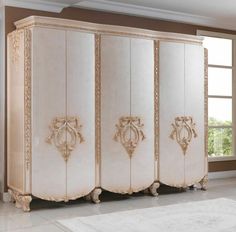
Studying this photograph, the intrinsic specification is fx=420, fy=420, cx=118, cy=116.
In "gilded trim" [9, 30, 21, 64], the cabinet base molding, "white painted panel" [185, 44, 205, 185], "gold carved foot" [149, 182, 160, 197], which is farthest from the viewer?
"white painted panel" [185, 44, 205, 185]

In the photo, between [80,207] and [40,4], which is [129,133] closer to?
[80,207]

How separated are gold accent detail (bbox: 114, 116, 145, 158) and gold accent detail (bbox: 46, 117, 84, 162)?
0.57 metres

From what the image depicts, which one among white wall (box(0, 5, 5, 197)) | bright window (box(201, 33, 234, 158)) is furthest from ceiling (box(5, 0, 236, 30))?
bright window (box(201, 33, 234, 158))

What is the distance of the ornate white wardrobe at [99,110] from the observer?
4.75 metres

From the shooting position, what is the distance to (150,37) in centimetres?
555

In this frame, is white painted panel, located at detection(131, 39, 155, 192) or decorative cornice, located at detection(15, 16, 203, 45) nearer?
decorative cornice, located at detection(15, 16, 203, 45)

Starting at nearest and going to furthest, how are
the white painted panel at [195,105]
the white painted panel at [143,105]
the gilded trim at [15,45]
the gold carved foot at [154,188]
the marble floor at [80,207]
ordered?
the marble floor at [80,207] < the gilded trim at [15,45] < the white painted panel at [143,105] < the gold carved foot at [154,188] < the white painted panel at [195,105]

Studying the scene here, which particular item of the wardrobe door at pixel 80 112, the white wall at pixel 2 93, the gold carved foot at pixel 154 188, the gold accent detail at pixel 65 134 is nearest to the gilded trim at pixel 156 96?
the gold carved foot at pixel 154 188

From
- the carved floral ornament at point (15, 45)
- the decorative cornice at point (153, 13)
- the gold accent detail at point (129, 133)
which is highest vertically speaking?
the decorative cornice at point (153, 13)

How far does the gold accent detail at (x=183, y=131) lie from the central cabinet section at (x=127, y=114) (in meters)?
0.38

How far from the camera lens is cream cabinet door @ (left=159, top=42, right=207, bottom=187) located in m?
5.64

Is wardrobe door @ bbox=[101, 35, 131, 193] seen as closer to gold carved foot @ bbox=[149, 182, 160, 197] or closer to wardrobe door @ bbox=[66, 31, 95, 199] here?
wardrobe door @ bbox=[66, 31, 95, 199]

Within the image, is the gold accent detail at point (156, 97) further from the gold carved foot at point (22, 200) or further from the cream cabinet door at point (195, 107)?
the gold carved foot at point (22, 200)

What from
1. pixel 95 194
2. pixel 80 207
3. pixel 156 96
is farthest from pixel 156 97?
pixel 80 207
